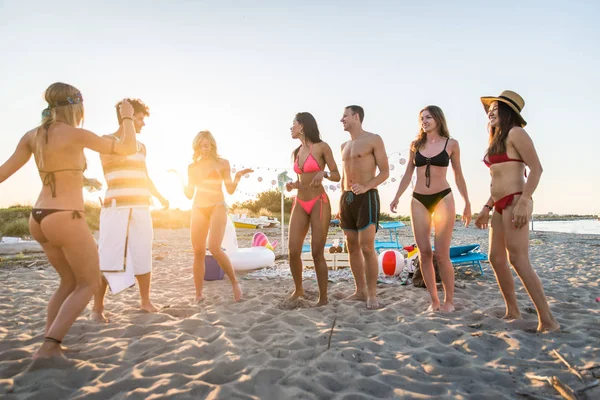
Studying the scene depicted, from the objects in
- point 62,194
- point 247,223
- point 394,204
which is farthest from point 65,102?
point 247,223

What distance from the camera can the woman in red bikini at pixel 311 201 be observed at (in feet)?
13.9

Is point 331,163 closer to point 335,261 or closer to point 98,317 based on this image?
point 98,317

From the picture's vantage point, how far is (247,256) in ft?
23.6

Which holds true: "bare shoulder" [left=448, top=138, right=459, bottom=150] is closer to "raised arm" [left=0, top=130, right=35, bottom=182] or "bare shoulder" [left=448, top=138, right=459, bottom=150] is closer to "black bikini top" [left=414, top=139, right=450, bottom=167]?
"black bikini top" [left=414, top=139, right=450, bottom=167]

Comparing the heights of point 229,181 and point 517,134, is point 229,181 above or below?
below

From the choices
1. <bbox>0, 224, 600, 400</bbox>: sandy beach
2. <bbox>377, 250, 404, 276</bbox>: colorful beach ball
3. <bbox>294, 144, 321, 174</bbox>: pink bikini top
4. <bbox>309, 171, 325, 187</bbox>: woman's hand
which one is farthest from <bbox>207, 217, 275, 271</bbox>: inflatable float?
<bbox>309, 171, 325, 187</bbox>: woman's hand

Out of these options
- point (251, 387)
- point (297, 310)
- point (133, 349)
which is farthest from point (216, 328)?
point (251, 387)

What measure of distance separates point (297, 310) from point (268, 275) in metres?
2.81

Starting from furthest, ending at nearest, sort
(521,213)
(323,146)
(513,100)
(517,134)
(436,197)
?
1. (323,146)
2. (436,197)
3. (513,100)
4. (517,134)
5. (521,213)

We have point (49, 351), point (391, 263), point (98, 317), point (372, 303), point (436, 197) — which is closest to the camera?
point (49, 351)

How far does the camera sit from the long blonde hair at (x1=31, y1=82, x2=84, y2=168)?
2607 millimetres

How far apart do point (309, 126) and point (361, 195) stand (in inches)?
40.4

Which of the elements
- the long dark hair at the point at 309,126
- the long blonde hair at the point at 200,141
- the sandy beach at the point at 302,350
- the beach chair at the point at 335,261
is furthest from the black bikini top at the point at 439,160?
the beach chair at the point at 335,261

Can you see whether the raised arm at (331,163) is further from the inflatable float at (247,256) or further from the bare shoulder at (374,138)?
the inflatable float at (247,256)
